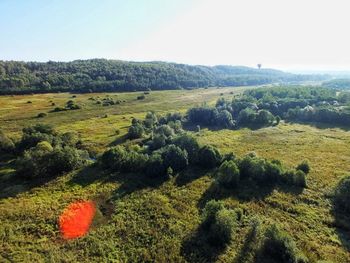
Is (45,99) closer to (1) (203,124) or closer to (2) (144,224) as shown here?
(1) (203,124)

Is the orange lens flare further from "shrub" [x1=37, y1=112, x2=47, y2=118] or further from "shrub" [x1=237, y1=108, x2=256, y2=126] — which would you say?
"shrub" [x1=37, y1=112, x2=47, y2=118]

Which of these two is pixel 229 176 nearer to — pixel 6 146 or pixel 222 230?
pixel 222 230

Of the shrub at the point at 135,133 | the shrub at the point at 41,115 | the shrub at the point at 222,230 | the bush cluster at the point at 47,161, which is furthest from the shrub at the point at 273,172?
the shrub at the point at 41,115

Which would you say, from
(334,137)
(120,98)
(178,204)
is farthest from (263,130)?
(120,98)

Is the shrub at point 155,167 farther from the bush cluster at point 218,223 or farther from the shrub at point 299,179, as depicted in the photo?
the shrub at point 299,179

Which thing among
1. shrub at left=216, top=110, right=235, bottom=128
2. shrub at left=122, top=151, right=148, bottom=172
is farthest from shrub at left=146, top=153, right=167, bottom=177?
shrub at left=216, top=110, right=235, bottom=128

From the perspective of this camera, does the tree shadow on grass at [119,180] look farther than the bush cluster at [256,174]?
No
